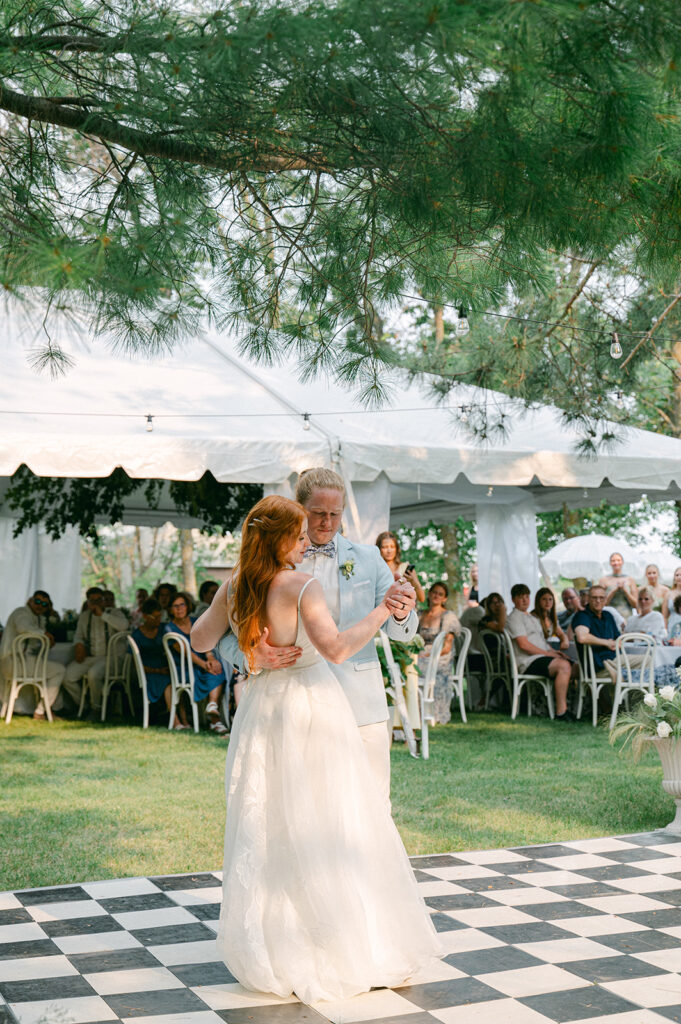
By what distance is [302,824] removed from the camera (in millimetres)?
3615

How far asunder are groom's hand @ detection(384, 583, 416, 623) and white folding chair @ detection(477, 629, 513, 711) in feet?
26.8

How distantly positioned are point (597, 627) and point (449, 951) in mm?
7177

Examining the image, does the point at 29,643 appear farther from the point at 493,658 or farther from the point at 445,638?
the point at 493,658

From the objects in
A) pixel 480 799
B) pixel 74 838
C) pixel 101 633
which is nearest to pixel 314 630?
pixel 74 838

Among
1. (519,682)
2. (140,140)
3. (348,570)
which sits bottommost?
(519,682)

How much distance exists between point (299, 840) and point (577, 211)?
209cm

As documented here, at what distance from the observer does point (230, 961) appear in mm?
3656

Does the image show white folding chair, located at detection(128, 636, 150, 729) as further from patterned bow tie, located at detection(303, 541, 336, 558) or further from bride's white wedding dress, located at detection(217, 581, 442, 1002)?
bride's white wedding dress, located at detection(217, 581, 442, 1002)

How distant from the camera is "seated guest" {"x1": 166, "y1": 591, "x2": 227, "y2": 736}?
10245mm

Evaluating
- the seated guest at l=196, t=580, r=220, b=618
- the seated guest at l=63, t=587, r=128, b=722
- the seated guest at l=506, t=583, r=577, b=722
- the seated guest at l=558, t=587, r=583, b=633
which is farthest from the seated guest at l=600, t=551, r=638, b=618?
the seated guest at l=63, t=587, r=128, b=722

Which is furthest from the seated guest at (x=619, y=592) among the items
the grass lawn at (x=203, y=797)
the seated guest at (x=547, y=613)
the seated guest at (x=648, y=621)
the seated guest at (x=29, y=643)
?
the seated guest at (x=29, y=643)

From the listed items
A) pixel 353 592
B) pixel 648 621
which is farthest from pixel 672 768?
pixel 648 621

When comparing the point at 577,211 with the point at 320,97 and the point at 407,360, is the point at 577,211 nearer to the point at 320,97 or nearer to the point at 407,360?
the point at 320,97

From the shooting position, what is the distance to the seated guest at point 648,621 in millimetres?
10867
